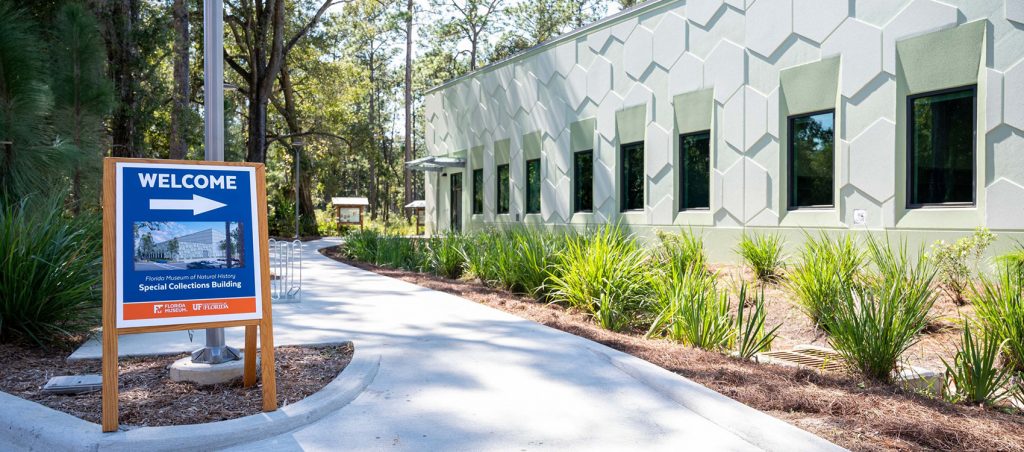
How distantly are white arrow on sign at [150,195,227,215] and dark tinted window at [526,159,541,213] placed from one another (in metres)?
17.1

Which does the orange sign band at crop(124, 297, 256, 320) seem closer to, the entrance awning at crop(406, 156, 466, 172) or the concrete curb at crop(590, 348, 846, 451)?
the concrete curb at crop(590, 348, 846, 451)

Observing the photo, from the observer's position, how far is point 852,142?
39.7ft

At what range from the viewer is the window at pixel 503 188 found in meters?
23.9

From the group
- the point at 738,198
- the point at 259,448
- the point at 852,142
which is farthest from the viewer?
the point at 738,198

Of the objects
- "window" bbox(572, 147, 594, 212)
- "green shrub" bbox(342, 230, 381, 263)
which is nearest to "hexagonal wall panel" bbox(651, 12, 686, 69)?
"window" bbox(572, 147, 594, 212)

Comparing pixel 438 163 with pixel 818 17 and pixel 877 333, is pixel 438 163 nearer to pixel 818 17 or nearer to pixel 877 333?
pixel 818 17

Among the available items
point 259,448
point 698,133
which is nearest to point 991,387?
point 259,448

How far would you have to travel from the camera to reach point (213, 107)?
5406 millimetres

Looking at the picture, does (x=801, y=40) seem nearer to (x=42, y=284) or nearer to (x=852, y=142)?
(x=852, y=142)

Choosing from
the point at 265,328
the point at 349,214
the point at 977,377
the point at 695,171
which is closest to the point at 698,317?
the point at 977,377

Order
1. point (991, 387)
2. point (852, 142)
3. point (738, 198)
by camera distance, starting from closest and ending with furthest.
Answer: point (991, 387) → point (852, 142) → point (738, 198)

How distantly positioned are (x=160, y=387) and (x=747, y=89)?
1212 cm

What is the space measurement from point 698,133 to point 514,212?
844cm

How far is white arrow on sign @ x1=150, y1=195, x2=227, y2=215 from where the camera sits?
464 cm
